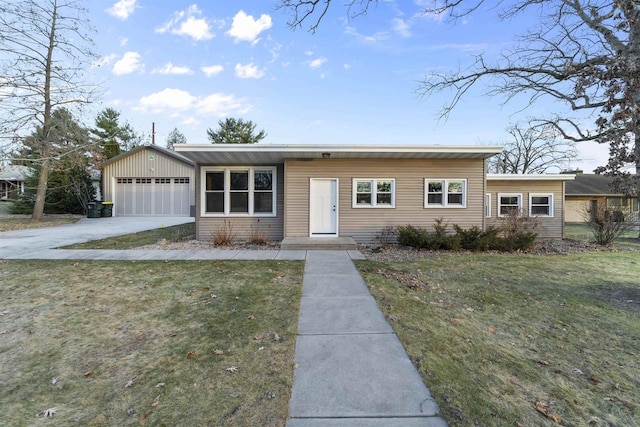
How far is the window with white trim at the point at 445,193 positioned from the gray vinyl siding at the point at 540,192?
15.6 feet

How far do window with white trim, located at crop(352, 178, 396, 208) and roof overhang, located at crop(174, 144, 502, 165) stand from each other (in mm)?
840

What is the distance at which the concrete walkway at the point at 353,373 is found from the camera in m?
2.01

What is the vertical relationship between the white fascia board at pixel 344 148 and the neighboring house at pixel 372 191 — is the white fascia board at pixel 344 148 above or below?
above

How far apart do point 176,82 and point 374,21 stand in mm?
14392

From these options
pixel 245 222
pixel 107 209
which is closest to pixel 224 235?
pixel 245 222

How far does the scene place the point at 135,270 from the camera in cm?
598

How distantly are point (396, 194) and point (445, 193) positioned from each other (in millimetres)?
1697

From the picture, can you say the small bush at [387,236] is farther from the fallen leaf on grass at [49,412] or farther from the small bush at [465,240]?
the fallen leaf on grass at [49,412]

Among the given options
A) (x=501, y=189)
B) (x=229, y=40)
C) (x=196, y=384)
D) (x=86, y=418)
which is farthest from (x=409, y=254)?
(x=229, y=40)

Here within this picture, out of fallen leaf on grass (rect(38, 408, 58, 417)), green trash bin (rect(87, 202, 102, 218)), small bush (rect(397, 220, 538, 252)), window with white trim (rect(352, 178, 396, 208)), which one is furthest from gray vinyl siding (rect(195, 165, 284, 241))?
green trash bin (rect(87, 202, 102, 218))

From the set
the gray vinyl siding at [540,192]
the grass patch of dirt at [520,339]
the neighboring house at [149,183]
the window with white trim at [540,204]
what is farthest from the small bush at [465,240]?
the neighboring house at [149,183]

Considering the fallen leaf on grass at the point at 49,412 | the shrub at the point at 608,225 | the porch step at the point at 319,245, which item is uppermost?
the shrub at the point at 608,225

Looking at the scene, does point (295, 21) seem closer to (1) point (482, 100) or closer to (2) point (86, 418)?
(2) point (86, 418)

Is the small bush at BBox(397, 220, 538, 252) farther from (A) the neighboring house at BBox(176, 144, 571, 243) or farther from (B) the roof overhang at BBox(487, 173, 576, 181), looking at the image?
(B) the roof overhang at BBox(487, 173, 576, 181)
